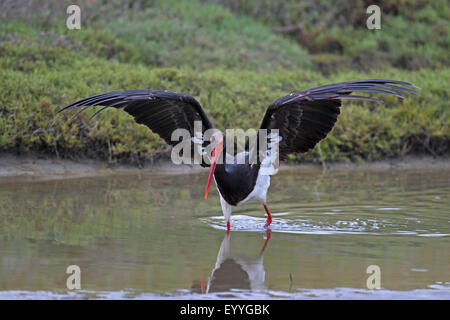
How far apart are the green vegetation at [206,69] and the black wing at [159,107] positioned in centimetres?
225

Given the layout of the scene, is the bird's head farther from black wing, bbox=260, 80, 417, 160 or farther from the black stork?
black wing, bbox=260, 80, 417, 160

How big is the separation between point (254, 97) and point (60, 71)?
2.52m

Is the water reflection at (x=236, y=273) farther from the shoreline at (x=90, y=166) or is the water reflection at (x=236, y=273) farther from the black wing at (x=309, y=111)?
the shoreline at (x=90, y=166)

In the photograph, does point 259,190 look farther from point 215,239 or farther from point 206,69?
point 206,69

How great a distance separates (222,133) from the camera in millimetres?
5871

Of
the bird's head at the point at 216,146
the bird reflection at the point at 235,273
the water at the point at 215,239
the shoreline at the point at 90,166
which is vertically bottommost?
the bird reflection at the point at 235,273

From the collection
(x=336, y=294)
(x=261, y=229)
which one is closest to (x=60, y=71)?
(x=261, y=229)

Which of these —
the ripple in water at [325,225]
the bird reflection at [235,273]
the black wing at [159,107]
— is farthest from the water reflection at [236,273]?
the black wing at [159,107]

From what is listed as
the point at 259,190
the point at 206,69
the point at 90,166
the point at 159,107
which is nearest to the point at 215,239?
the point at 259,190

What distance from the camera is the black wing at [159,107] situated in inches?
221

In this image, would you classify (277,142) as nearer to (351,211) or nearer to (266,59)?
(351,211)

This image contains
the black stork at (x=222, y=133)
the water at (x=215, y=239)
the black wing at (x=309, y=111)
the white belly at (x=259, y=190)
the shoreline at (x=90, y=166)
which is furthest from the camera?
the shoreline at (x=90, y=166)

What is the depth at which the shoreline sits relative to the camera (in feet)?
26.5

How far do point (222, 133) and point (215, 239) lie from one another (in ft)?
2.82
